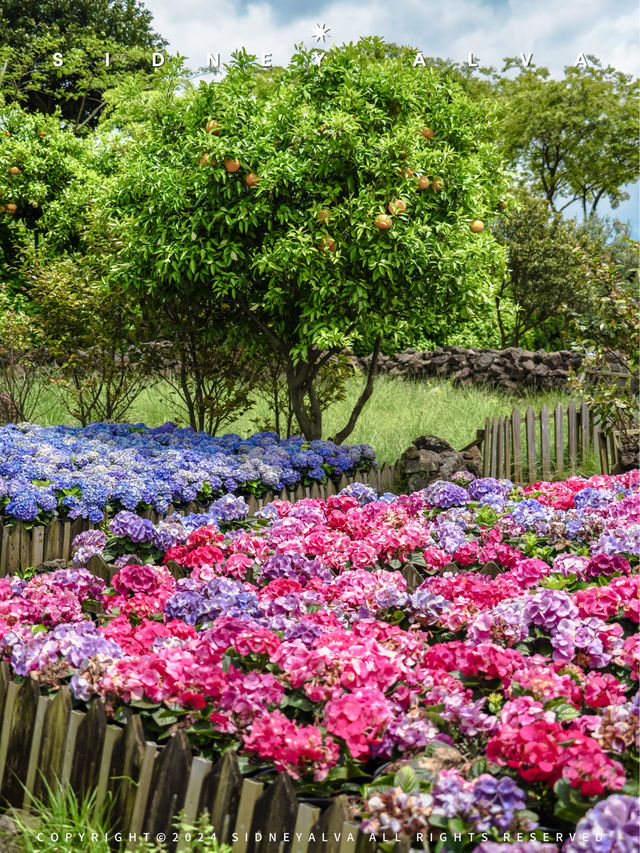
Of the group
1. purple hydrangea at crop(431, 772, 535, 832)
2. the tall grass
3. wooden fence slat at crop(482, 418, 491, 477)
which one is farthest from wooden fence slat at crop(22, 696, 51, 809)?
wooden fence slat at crop(482, 418, 491, 477)

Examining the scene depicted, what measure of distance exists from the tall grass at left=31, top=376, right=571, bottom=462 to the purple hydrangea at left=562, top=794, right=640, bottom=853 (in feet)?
23.4

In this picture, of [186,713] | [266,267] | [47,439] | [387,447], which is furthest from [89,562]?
[387,447]

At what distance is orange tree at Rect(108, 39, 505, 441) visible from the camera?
6.46 metres

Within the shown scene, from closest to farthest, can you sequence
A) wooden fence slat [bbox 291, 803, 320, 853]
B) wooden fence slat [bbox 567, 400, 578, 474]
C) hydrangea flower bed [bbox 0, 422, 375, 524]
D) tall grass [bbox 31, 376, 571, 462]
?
wooden fence slat [bbox 291, 803, 320, 853] < hydrangea flower bed [bbox 0, 422, 375, 524] < wooden fence slat [bbox 567, 400, 578, 474] < tall grass [bbox 31, 376, 571, 462]

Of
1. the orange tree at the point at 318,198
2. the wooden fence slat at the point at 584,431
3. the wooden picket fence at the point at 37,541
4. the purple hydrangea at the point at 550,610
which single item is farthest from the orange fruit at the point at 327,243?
the purple hydrangea at the point at 550,610

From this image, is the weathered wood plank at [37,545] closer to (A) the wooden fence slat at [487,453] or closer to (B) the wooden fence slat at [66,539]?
(B) the wooden fence slat at [66,539]

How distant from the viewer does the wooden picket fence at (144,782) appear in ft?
5.95

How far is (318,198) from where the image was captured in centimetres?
683

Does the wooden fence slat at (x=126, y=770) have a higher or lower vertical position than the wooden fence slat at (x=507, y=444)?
lower

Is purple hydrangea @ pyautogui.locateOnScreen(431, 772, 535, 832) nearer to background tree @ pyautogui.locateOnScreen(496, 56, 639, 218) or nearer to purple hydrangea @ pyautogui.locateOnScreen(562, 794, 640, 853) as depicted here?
purple hydrangea @ pyautogui.locateOnScreen(562, 794, 640, 853)

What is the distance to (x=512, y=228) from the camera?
1700 cm

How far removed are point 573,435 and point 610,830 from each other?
7.78m

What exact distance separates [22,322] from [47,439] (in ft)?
10.4

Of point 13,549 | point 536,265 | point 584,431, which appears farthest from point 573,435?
point 536,265
